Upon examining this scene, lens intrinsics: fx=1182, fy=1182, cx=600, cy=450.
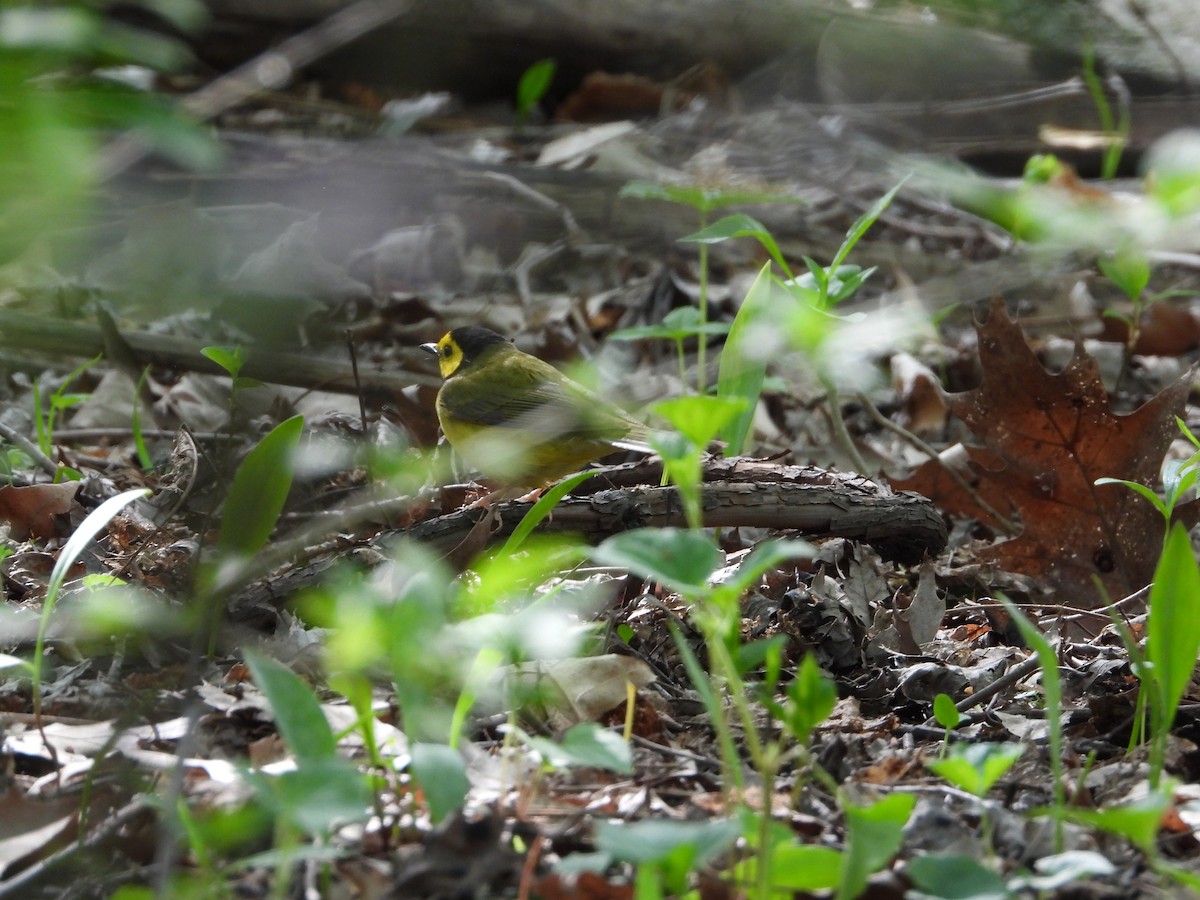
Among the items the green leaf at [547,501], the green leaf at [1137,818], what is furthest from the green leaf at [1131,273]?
the green leaf at [1137,818]

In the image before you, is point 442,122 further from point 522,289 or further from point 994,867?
point 994,867

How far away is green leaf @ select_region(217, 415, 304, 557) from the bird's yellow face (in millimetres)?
2787

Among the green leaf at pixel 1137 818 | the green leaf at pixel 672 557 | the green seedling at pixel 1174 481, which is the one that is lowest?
the green seedling at pixel 1174 481

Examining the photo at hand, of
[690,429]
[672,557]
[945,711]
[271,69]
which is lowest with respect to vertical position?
[945,711]

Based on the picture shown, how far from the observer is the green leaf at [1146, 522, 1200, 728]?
225 centimetres

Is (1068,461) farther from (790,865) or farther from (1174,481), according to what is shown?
(790,865)

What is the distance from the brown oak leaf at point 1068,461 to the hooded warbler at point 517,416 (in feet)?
4.24

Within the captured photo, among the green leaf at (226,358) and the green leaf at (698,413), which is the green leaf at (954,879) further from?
the green leaf at (226,358)

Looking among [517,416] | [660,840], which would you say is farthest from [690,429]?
[517,416]

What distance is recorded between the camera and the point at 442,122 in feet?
27.6

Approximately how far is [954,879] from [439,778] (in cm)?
82

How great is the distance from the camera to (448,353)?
5.53m

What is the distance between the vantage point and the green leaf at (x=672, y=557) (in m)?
1.83

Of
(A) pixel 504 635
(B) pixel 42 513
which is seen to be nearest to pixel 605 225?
(B) pixel 42 513
